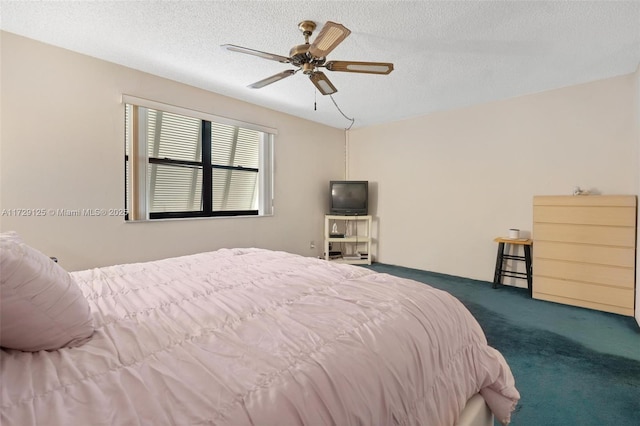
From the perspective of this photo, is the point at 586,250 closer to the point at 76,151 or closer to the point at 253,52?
the point at 253,52

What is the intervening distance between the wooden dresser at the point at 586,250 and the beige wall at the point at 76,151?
3.79 meters

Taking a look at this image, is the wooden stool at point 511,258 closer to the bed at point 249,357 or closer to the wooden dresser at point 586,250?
the wooden dresser at point 586,250

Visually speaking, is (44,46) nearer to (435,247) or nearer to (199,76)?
(199,76)

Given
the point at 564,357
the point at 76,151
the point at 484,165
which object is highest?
the point at 484,165

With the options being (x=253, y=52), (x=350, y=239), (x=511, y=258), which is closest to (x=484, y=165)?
(x=511, y=258)

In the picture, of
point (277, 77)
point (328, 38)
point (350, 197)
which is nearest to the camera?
point (328, 38)

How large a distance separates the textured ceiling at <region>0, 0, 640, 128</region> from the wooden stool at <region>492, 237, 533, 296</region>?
179cm

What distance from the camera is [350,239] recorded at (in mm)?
4973

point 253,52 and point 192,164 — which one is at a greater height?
point 253,52

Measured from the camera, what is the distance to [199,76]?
3156mm

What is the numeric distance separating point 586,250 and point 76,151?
200 inches

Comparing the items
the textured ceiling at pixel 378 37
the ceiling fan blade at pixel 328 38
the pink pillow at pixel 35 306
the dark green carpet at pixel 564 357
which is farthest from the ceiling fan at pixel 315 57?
the dark green carpet at pixel 564 357

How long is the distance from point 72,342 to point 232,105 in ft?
11.5

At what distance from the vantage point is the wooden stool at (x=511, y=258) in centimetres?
349
